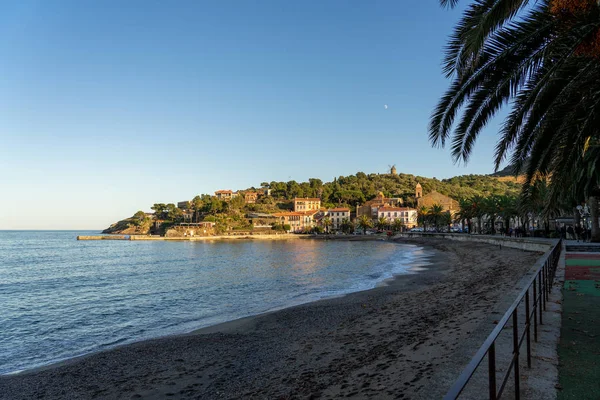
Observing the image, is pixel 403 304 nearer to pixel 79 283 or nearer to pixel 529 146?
pixel 529 146

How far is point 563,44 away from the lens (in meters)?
5.58

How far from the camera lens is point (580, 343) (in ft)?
19.6

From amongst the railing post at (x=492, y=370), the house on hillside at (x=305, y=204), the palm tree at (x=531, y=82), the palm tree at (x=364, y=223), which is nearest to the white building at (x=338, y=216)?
the palm tree at (x=364, y=223)

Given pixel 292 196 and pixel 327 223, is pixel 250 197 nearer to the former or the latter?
pixel 292 196

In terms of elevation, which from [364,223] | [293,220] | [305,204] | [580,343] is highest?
[305,204]

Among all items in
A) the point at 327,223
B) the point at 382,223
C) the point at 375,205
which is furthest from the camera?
the point at 375,205

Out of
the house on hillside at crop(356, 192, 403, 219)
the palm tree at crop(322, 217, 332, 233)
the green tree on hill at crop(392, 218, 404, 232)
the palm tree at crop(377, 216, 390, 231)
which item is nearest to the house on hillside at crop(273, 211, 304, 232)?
the palm tree at crop(322, 217, 332, 233)

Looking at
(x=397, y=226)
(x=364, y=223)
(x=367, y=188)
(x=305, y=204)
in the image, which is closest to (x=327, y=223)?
(x=364, y=223)

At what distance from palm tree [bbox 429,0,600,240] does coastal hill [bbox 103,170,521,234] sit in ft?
481

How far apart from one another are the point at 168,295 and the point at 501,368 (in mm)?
20864

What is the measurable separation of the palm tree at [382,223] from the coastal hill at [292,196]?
27615mm

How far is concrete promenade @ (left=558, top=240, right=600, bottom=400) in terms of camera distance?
4.38 metres

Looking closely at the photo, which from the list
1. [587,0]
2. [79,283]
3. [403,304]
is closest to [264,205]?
[79,283]

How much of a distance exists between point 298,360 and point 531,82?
24.1ft
